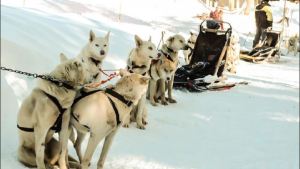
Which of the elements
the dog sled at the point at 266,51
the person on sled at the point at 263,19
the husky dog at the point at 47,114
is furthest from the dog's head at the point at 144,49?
the person on sled at the point at 263,19

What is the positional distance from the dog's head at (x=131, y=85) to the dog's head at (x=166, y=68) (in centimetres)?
312

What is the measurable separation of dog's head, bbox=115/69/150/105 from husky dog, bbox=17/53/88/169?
323 mm

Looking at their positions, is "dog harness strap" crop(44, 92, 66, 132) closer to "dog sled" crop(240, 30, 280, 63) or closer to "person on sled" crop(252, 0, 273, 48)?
"dog sled" crop(240, 30, 280, 63)

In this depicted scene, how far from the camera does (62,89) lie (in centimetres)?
336

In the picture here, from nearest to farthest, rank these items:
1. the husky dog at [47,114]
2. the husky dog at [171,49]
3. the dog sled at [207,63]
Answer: the husky dog at [47,114] < the husky dog at [171,49] < the dog sled at [207,63]

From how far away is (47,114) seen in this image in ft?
10.8

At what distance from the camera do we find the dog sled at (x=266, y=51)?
47.4ft

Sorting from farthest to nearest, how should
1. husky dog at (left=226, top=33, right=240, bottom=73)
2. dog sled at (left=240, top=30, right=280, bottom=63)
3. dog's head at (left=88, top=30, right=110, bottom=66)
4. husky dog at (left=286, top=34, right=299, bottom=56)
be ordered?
husky dog at (left=286, top=34, right=299, bottom=56), dog sled at (left=240, top=30, right=280, bottom=63), husky dog at (left=226, top=33, right=240, bottom=73), dog's head at (left=88, top=30, right=110, bottom=66)

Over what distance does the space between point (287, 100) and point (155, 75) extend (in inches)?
122

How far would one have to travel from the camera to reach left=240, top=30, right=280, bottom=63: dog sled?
14438 millimetres

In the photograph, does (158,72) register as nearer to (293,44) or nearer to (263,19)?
(263,19)

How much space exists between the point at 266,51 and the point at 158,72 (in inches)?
332

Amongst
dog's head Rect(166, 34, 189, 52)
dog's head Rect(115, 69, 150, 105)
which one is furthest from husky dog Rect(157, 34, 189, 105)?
dog's head Rect(115, 69, 150, 105)

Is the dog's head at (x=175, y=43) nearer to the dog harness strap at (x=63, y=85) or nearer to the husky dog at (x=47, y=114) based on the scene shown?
the husky dog at (x=47, y=114)
